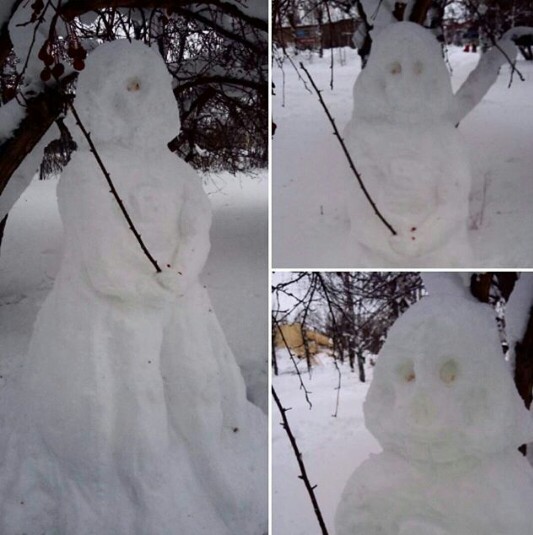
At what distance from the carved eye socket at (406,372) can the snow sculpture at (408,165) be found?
0.52 m

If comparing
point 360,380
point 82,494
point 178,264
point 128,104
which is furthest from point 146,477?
point 360,380

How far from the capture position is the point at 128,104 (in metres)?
2.02

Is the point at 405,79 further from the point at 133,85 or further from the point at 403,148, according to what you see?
the point at 133,85

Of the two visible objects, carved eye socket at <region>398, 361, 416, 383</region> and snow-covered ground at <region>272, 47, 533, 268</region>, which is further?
snow-covered ground at <region>272, 47, 533, 268</region>

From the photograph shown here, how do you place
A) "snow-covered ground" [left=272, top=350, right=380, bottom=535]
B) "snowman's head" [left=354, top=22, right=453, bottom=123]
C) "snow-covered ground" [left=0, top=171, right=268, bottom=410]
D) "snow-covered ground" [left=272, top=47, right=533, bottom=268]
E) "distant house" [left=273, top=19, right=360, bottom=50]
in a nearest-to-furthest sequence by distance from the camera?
1. "snowman's head" [left=354, top=22, right=453, bottom=123]
2. "snow-covered ground" [left=272, top=47, right=533, bottom=268]
3. "snow-covered ground" [left=272, top=350, right=380, bottom=535]
4. "distant house" [left=273, top=19, right=360, bottom=50]
5. "snow-covered ground" [left=0, top=171, right=268, bottom=410]

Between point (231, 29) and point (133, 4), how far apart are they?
55.2 inches

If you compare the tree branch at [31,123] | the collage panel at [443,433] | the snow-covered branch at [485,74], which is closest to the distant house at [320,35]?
the snow-covered branch at [485,74]

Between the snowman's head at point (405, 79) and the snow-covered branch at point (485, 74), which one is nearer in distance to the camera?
the snowman's head at point (405, 79)

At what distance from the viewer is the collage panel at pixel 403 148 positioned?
201 centimetres

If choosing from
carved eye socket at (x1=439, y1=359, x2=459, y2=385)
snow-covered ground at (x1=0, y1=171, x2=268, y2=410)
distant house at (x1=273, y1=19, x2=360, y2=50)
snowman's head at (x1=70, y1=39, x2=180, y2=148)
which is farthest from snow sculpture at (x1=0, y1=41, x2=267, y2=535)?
distant house at (x1=273, y1=19, x2=360, y2=50)

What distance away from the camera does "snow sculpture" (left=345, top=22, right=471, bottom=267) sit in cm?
198

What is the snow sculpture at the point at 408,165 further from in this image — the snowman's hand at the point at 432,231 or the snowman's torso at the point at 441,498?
the snowman's torso at the point at 441,498

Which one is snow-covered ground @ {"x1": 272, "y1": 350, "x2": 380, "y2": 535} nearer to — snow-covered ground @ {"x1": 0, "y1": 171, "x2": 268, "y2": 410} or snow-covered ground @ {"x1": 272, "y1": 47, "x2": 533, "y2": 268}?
snow-covered ground @ {"x1": 0, "y1": 171, "x2": 268, "y2": 410}

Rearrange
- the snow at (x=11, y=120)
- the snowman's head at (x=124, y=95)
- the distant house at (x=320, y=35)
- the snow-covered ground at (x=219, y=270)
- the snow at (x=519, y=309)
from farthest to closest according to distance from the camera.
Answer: the snow-covered ground at (x=219, y=270)
the distant house at (x=320, y=35)
the snow at (x=11, y=120)
the snow at (x=519, y=309)
the snowman's head at (x=124, y=95)
